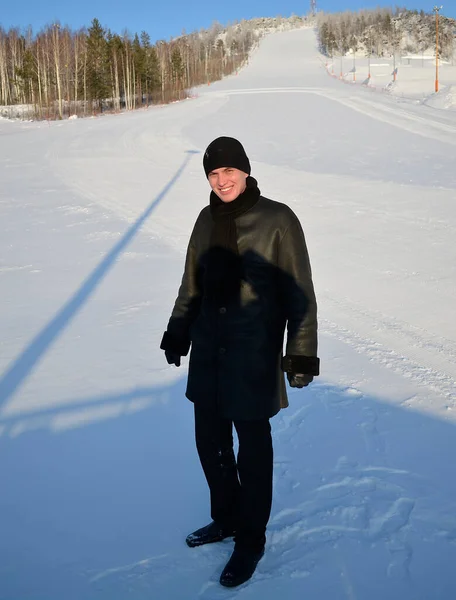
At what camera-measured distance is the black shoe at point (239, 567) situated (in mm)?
2018

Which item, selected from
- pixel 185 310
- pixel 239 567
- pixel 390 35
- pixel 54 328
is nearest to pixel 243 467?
pixel 239 567

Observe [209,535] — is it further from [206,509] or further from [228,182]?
[228,182]

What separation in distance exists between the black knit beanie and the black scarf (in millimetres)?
79

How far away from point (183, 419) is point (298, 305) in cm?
155

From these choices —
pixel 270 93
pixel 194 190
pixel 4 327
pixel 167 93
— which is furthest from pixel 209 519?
pixel 167 93

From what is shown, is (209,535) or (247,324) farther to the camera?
(209,535)

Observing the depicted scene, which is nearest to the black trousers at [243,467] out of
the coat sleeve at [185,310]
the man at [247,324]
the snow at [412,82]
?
the man at [247,324]

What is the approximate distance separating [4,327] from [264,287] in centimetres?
339

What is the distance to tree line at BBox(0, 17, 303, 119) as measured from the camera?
4038 cm

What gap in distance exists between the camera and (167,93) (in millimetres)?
43406

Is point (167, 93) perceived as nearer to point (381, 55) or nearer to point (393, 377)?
point (393, 377)

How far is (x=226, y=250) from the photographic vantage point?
1970mm

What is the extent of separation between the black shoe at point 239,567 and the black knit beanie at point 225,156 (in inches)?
57.2

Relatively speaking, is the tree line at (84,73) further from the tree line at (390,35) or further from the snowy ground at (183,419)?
the tree line at (390,35)
